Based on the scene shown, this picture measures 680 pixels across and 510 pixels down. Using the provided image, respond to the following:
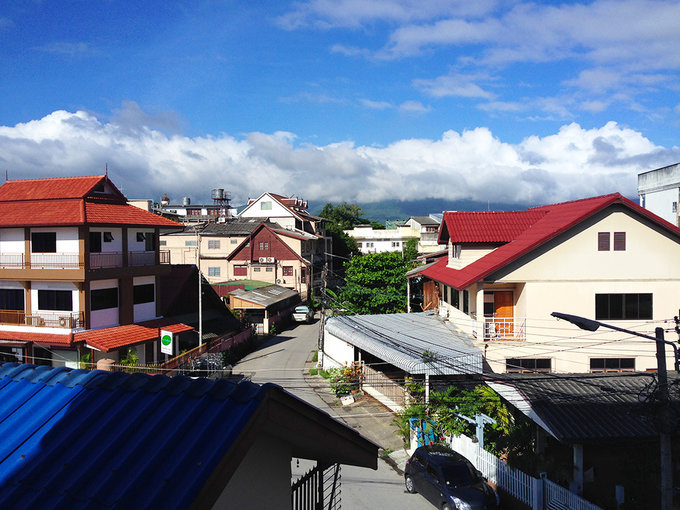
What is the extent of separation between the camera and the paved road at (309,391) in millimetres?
16362

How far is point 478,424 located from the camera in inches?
688

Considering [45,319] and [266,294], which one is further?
[266,294]

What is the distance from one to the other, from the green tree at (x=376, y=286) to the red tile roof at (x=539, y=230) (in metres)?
12.6

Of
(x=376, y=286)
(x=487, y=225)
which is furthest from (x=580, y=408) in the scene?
(x=376, y=286)

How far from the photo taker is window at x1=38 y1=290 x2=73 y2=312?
82.6 feet

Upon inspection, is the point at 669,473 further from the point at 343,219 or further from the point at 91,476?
the point at 343,219

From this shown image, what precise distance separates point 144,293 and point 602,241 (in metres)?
23.1

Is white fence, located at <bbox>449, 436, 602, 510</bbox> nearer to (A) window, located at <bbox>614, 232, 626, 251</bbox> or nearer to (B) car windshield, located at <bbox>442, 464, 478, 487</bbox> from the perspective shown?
(B) car windshield, located at <bbox>442, 464, 478, 487</bbox>

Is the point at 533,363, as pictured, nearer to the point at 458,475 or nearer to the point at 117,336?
the point at 458,475

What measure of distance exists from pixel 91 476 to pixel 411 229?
90324 mm

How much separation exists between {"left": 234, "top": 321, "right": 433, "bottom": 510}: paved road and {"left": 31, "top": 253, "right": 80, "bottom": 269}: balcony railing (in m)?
10.2

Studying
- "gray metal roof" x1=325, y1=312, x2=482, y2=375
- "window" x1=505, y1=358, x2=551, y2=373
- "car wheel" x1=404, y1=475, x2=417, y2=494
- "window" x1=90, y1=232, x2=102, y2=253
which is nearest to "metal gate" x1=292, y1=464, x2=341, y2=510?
"car wheel" x1=404, y1=475, x2=417, y2=494

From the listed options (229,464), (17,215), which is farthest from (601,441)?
(17,215)

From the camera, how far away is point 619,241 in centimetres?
2233
